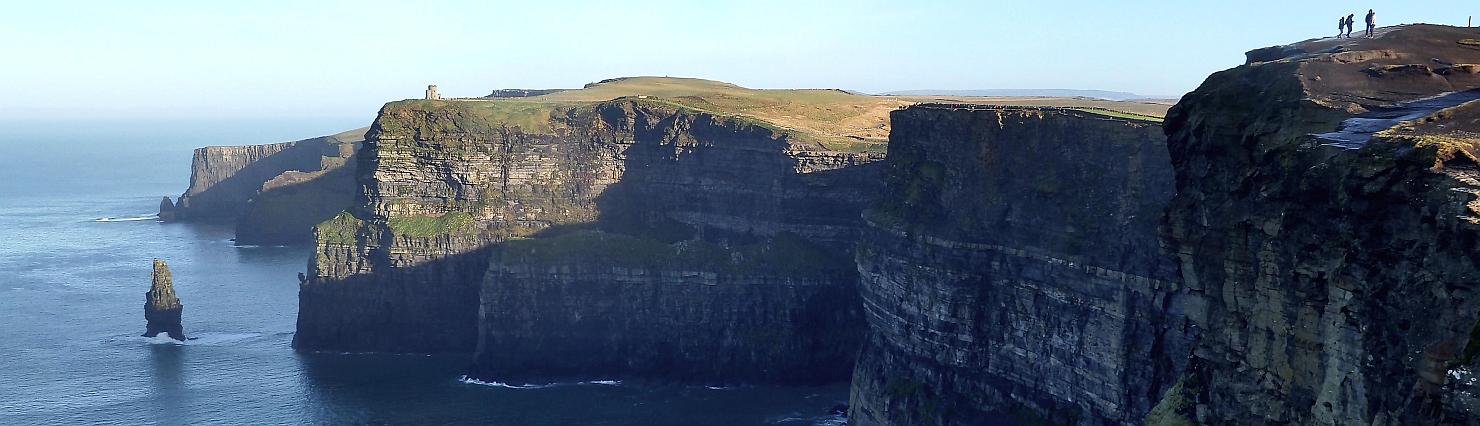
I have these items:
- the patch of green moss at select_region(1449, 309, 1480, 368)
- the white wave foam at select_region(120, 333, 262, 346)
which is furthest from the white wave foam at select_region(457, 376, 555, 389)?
the patch of green moss at select_region(1449, 309, 1480, 368)

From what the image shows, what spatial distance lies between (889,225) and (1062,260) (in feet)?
49.2

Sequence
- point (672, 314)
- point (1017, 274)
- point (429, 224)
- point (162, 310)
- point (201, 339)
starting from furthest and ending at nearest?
point (201, 339), point (162, 310), point (429, 224), point (672, 314), point (1017, 274)

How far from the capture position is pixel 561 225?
11725cm

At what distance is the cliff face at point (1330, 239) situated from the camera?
2136 centimetres

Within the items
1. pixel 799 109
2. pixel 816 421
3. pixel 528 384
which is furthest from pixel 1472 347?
pixel 799 109

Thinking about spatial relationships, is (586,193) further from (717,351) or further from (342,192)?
(342,192)

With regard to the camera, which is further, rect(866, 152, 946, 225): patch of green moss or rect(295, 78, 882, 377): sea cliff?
rect(295, 78, 882, 377): sea cliff

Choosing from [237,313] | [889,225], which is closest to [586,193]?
[237,313]

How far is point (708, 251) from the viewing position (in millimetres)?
105125

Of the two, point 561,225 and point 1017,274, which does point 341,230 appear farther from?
point 1017,274

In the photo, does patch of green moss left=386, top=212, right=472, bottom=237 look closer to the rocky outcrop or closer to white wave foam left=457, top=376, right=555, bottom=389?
white wave foam left=457, top=376, right=555, bottom=389

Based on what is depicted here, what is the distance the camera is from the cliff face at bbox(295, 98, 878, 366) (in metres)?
103

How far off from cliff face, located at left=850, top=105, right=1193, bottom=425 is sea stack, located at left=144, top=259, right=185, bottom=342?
60.5 m

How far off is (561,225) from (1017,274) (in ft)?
179
